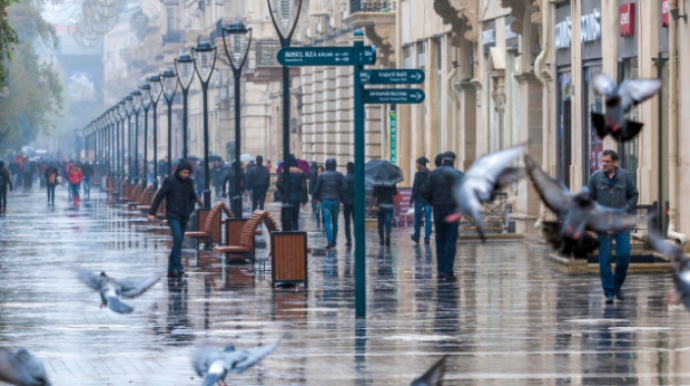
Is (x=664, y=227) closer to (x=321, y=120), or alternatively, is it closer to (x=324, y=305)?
(x=324, y=305)

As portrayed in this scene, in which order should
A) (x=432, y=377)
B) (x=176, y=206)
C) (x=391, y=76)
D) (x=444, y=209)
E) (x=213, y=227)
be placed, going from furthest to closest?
1. (x=213, y=227)
2. (x=176, y=206)
3. (x=444, y=209)
4. (x=391, y=76)
5. (x=432, y=377)

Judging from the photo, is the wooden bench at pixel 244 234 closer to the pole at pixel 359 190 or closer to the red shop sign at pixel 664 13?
the pole at pixel 359 190

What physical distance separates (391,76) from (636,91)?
10.0m

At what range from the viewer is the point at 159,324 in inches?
578

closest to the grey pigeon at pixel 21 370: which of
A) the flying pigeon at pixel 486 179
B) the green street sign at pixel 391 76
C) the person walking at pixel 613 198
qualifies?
the flying pigeon at pixel 486 179

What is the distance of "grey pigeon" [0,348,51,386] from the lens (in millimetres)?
5867

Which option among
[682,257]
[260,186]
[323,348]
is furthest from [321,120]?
[682,257]

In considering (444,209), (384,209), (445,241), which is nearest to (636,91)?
(444,209)

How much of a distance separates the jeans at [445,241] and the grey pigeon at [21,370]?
12.9m

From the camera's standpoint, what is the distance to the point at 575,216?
14.4 ft

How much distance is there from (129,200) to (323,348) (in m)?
39.4

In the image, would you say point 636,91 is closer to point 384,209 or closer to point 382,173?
point 384,209

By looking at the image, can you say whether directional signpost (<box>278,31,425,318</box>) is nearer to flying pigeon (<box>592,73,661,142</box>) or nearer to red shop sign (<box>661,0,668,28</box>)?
red shop sign (<box>661,0,668,28</box>)

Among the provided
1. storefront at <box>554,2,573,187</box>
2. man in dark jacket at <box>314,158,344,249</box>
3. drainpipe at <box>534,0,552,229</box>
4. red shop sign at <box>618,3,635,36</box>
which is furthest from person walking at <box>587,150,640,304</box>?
drainpipe at <box>534,0,552,229</box>
